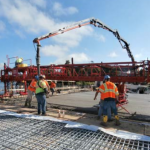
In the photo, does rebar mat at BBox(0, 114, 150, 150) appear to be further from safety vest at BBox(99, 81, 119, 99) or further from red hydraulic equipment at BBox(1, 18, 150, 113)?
red hydraulic equipment at BBox(1, 18, 150, 113)

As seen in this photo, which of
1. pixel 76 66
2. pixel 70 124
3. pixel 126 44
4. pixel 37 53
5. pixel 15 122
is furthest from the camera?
pixel 126 44

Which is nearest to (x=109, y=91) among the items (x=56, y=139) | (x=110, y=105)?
(x=110, y=105)

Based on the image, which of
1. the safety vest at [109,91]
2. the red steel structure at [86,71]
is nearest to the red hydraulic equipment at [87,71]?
the red steel structure at [86,71]

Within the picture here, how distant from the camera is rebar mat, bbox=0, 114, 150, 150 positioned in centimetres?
325

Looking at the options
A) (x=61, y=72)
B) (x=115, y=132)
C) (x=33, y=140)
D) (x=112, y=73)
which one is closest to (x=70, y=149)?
(x=33, y=140)

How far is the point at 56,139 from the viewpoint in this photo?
11.9ft

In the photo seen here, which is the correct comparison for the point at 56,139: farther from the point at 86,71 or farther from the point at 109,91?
the point at 86,71

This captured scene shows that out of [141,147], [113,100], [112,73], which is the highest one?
[112,73]

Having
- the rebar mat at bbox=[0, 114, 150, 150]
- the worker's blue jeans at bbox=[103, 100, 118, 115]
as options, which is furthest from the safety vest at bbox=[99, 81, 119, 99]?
the rebar mat at bbox=[0, 114, 150, 150]

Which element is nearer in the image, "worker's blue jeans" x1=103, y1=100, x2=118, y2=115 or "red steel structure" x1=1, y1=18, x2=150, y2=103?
"worker's blue jeans" x1=103, y1=100, x2=118, y2=115

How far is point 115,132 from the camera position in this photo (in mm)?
4004

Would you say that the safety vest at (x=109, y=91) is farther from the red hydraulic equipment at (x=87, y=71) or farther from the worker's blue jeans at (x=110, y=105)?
the red hydraulic equipment at (x=87, y=71)

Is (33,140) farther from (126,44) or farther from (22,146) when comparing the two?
(126,44)

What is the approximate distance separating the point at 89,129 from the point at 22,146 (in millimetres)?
1834
